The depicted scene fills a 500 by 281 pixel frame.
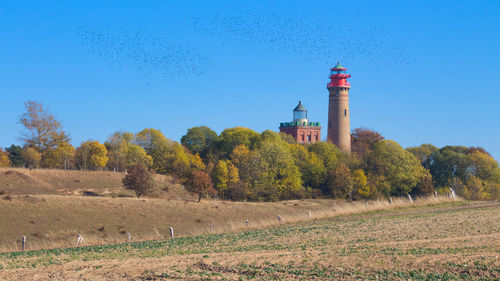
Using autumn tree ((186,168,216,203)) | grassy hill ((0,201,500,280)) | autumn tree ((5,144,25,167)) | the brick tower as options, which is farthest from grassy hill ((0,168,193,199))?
the brick tower

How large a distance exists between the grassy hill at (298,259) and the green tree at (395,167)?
56.6 metres

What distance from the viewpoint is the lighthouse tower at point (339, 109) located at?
105438mm

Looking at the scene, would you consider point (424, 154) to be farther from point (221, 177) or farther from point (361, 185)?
point (221, 177)

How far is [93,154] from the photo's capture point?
92125 millimetres

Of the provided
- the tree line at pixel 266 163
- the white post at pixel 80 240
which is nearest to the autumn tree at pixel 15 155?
the tree line at pixel 266 163

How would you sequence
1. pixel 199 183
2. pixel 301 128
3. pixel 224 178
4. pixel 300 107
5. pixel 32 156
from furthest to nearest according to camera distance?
pixel 300 107, pixel 301 128, pixel 32 156, pixel 224 178, pixel 199 183

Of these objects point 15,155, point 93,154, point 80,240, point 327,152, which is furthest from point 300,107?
point 80,240

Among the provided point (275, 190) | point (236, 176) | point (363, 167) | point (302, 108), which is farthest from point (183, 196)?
point (302, 108)

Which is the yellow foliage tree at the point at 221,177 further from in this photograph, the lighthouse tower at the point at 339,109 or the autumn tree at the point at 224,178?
the lighthouse tower at the point at 339,109

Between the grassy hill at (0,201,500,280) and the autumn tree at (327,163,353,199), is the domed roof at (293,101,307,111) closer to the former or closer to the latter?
the autumn tree at (327,163,353,199)

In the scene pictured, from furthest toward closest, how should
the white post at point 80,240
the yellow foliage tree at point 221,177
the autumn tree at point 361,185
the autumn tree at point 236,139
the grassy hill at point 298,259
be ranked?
1. the autumn tree at point 236,139
2. the autumn tree at point 361,185
3. the yellow foliage tree at point 221,177
4. the white post at point 80,240
5. the grassy hill at point 298,259

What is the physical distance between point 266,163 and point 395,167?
21.5m

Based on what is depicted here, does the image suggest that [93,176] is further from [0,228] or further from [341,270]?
[341,270]

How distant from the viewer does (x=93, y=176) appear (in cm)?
8156
